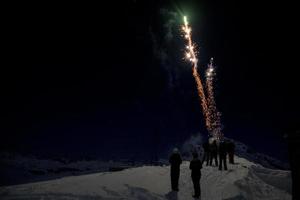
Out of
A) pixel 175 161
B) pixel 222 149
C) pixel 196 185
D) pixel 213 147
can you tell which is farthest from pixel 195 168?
pixel 213 147

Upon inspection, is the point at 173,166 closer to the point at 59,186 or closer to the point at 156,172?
the point at 156,172

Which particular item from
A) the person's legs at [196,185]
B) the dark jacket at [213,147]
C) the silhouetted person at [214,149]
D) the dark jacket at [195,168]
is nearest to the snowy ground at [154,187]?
the person's legs at [196,185]

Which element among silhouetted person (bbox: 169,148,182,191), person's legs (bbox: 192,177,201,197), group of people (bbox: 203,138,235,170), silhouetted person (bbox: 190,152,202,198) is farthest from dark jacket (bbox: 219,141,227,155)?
person's legs (bbox: 192,177,201,197)

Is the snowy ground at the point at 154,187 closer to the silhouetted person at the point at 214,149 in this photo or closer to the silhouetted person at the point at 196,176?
the silhouetted person at the point at 196,176

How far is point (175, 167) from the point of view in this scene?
1773cm

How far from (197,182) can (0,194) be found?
8.24 meters

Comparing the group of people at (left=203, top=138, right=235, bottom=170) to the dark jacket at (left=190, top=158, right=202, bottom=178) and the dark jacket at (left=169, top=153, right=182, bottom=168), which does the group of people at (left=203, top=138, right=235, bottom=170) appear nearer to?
the dark jacket at (left=169, top=153, right=182, bottom=168)

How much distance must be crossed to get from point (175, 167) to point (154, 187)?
136 cm

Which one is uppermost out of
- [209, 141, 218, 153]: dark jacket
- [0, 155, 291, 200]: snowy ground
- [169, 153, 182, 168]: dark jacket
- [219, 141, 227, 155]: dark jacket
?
[209, 141, 218, 153]: dark jacket

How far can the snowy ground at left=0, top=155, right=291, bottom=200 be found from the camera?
15.1 m

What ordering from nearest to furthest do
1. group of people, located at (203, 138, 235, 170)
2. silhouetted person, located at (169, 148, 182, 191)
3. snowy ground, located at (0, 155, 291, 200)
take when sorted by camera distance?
snowy ground, located at (0, 155, 291, 200)
silhouetted person, located at (169, 148, 182, 191)
group of people, located at (203, 138, 235, 170)

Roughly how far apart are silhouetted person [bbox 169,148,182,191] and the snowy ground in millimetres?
431

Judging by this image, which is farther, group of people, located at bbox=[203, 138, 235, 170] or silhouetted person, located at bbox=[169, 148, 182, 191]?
group of people, located at bbox=[203, 138, 235, 170]

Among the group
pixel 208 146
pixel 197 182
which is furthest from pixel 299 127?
pixel 208 146
